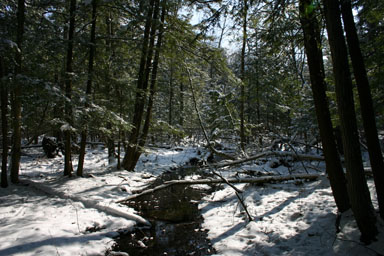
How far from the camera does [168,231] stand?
576cm

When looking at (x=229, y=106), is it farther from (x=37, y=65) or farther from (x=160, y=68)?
(x=37, y=65)

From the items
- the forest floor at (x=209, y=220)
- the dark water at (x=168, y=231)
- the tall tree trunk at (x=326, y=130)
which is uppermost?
the tall tree trunk at (x=326, y=130)

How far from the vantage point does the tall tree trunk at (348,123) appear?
12.1 ft

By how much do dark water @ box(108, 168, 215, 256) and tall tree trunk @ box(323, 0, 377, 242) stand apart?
2.80m

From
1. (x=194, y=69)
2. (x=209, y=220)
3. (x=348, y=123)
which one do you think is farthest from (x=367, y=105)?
(x=194, y=69)

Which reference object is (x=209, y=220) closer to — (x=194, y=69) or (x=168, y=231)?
(x=168, y=231)

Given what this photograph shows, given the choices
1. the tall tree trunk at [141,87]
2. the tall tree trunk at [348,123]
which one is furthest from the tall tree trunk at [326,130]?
the tall tree trunk at [141,87]

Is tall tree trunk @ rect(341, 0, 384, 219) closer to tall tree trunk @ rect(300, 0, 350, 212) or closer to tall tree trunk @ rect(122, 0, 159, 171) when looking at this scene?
tall tree trunk @ rect(300, 0, 350, 212)

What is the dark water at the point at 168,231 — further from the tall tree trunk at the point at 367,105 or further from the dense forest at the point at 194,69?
the tall tree trunk at the point at 367,105

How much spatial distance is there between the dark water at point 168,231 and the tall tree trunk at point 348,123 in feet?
9.19

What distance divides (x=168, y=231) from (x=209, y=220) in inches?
46.9

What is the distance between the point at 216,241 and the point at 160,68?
10083mm

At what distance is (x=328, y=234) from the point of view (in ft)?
14.6

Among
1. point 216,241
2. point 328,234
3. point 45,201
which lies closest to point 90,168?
point 45,201
